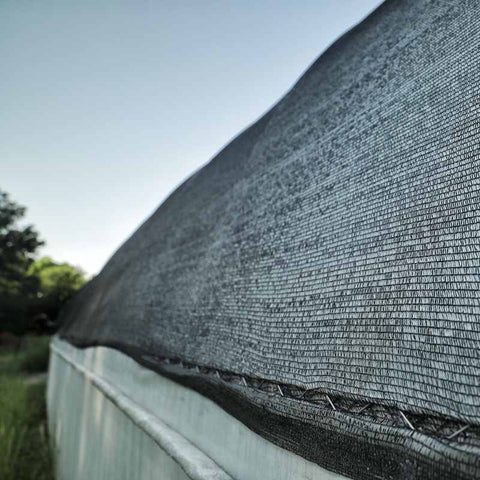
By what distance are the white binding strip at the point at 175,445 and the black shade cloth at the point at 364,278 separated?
0.33m

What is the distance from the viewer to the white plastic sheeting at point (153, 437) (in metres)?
1.94

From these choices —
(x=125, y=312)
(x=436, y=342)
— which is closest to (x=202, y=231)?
(x=125, y=312)

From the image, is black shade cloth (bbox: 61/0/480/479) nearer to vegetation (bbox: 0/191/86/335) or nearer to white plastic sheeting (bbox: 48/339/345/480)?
white plastic sheeting (bbox: 48/339/345/480)

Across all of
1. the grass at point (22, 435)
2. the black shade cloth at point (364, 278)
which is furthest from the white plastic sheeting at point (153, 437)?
the grass at point (22, 435)

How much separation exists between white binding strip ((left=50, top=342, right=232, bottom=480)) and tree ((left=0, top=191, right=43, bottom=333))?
2020cm

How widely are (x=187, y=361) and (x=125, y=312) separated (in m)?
2.89

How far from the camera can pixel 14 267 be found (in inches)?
869

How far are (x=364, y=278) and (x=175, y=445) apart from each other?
1545mm

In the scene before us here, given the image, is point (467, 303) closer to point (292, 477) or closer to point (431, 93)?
point (292, 477)

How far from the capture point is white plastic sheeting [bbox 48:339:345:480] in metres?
1.94

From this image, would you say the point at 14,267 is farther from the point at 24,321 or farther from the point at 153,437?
the point at 153,437

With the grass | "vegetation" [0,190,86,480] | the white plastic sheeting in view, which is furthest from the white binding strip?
"vegetation" [0,190,86,480]

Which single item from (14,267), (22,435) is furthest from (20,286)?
(22,435)

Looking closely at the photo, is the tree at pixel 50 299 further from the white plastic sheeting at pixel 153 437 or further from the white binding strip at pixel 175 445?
the white binding strip at pixel 175 445
